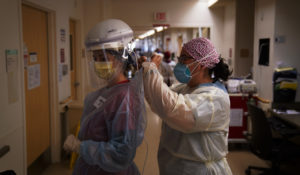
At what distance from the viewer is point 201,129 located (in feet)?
4.83

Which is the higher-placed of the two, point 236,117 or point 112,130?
point 112,130

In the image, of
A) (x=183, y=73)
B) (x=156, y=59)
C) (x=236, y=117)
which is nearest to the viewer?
(x=156, y=59)

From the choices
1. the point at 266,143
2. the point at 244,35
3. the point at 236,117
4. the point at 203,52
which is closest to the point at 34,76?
the point at 203,52

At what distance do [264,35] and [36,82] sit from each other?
10.7ft

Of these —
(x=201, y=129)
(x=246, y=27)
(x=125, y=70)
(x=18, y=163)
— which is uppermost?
(x=246, y=27)

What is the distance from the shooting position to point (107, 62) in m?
1.38

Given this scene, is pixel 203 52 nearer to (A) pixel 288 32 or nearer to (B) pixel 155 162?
(B) pixel 155 162

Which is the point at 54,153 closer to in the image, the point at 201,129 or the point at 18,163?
the point at 18,163

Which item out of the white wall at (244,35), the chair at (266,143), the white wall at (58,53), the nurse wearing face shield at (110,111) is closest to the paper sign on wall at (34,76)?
the white wall at (58,53)

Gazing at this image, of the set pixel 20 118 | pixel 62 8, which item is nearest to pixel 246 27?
pixel 62 8

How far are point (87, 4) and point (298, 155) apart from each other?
433cm

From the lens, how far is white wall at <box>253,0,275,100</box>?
4.02 m

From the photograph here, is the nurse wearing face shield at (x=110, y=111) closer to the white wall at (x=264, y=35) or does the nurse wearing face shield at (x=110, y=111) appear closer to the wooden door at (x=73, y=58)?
the white wall at (x=264, y=35)

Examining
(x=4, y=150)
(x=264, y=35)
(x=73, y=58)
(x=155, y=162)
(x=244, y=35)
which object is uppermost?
(x=244, y=35)
